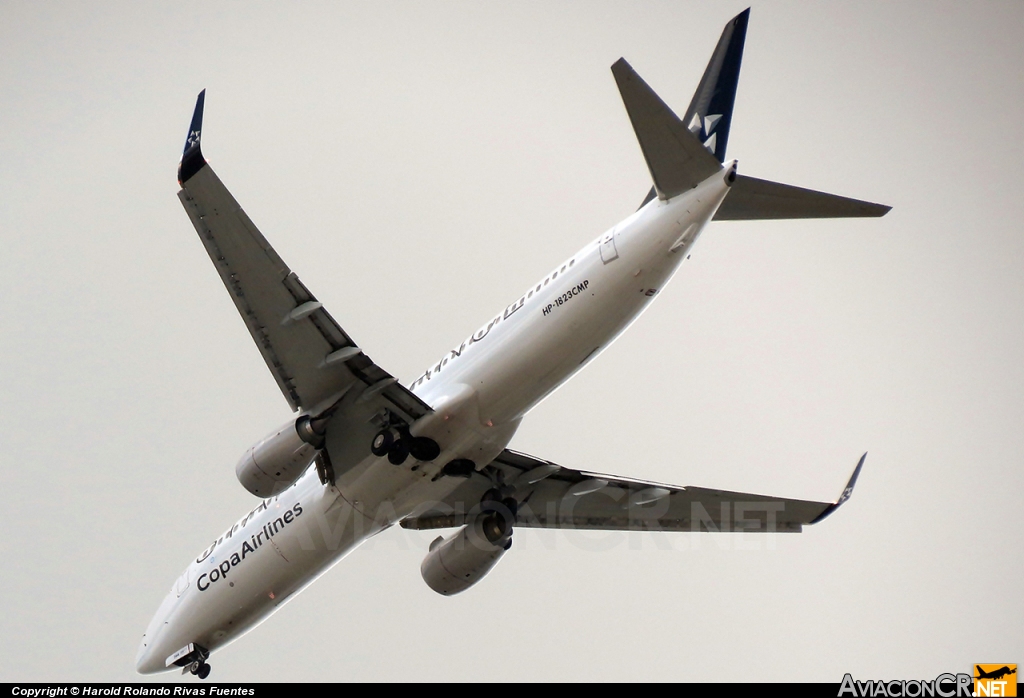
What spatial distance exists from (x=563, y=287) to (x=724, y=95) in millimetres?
4368

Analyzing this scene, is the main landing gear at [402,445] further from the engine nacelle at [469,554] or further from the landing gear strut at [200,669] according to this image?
the landing gear strut at [200,669]

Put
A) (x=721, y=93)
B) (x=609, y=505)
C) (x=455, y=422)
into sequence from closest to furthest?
(x=721, y=93), (x=455, y=422), (x=609, y=505)

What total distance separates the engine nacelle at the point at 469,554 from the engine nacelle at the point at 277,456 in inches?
186

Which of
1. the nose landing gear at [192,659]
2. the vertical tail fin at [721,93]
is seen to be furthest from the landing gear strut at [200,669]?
the vertical tail fin at [721,93]

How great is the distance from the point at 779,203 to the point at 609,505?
874cm

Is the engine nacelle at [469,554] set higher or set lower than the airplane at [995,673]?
higher

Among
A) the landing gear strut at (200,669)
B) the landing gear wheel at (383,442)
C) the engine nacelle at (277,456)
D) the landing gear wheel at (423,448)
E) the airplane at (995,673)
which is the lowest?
the airplane at (995,673)

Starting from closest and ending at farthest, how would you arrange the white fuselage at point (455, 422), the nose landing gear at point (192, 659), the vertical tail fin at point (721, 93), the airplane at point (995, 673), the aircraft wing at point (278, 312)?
the aircraft wing at point (278, 312) < the white fuselage at point (455, 422) < the vertical tail fin at point (721, 93) < the airplane at point (995, 673) < the nose landing gear at point (192, 659)

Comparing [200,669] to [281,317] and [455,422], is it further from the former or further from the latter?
[281,317]

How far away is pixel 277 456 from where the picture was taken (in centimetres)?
1980

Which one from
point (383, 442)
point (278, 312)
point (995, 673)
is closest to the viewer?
point (278, 312)

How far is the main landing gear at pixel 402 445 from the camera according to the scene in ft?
64.4

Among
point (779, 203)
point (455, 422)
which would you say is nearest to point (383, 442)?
point (455, 422)

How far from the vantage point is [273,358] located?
18.7 metres
